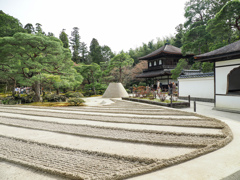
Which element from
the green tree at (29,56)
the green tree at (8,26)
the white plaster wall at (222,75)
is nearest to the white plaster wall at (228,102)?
the white plaster wall at (222,75)

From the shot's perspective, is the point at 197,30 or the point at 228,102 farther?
the point at 197,30

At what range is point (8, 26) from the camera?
21.4 meters

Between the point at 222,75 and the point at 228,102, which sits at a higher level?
the point at 222,75

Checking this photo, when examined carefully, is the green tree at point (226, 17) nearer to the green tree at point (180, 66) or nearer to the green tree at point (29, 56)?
the green tree at point (180, 66)

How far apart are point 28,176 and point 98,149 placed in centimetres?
101

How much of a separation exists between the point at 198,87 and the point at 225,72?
4.23 m

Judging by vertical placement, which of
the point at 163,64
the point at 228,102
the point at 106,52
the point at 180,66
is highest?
the point at 106,52

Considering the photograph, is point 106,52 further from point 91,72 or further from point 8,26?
point 8,26

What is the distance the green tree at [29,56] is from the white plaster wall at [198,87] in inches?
372

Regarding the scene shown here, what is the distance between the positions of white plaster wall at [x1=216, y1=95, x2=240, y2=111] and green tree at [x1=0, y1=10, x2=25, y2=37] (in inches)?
947

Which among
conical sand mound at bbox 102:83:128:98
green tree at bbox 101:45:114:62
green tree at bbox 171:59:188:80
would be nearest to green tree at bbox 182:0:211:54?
green tree at bbox 171:59:188:80

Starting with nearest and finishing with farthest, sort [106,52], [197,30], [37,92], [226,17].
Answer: [226,17] < [37,92] < [197,30] < [106,52]

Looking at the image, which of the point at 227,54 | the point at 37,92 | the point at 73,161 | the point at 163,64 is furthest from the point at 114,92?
the point at 73,161

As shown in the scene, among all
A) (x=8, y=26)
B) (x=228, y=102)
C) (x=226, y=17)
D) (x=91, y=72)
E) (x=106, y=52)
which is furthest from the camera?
(x=106, y=52)
